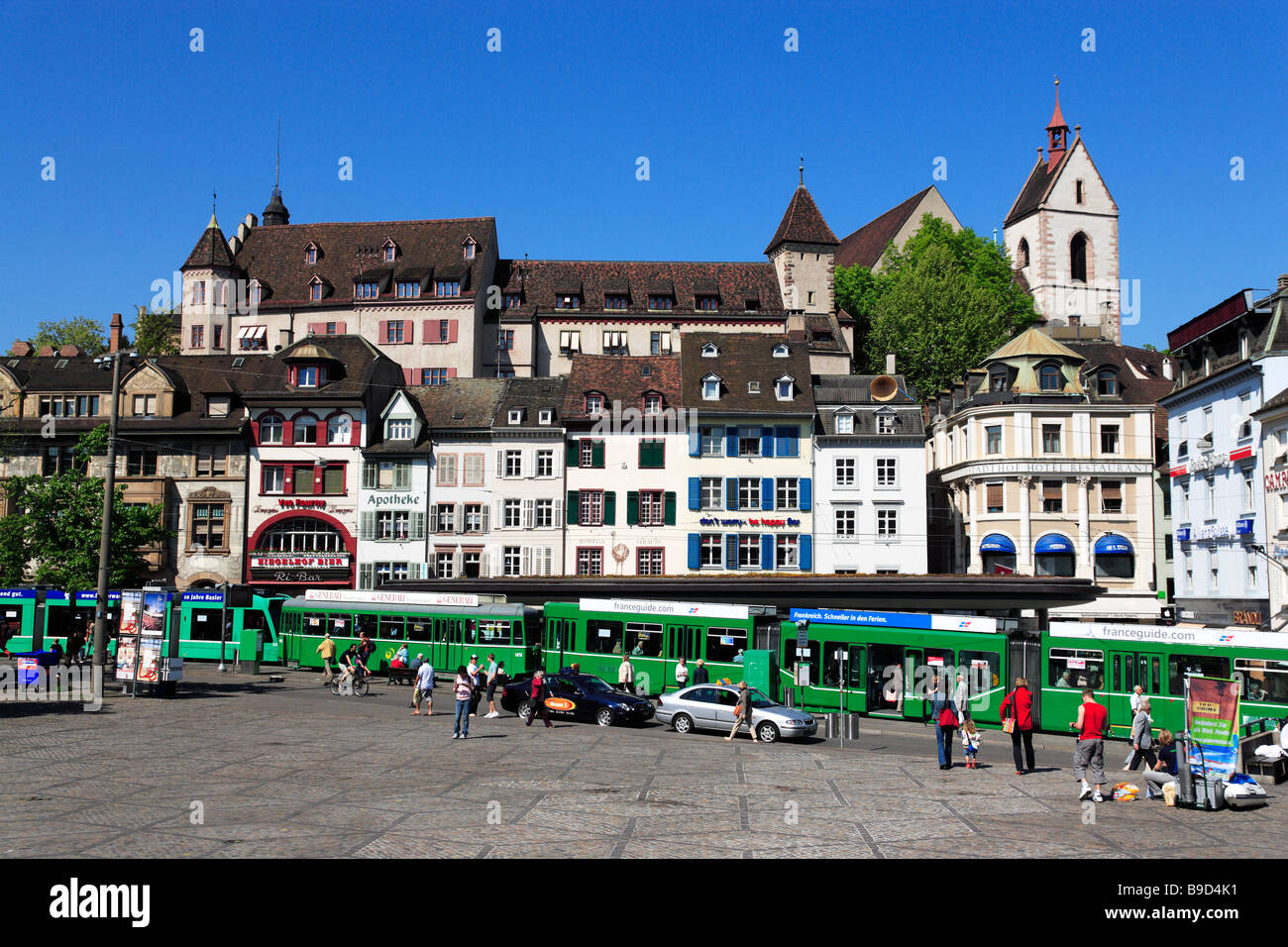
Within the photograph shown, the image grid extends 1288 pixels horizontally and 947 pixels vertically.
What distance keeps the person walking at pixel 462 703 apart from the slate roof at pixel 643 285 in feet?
192

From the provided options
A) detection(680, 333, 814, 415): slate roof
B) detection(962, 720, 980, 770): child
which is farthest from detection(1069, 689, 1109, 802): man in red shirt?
detection(680, 333, 814, 415): slate roof

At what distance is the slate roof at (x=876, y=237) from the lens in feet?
355

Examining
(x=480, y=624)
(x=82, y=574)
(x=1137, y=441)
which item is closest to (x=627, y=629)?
(x=480, y=624)

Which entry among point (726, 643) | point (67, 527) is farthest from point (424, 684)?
point (67, 527)

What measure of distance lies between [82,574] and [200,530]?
9739mm

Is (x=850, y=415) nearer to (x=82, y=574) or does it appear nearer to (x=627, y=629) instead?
(x=627, y=629)

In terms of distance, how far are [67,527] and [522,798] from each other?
44.2 meters

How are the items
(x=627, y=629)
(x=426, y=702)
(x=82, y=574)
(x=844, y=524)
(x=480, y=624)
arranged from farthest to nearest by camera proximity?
(x=844, y=524)
(x=82, y=574)
(x=480, y=624)
(x=627, y=629)
(x=426, y=702)

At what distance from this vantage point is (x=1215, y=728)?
818 inches

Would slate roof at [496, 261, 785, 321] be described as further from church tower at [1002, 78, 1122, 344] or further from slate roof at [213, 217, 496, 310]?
church tower at [1002, 78, 1122, 344]

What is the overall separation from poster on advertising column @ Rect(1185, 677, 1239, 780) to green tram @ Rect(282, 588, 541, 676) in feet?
86.1

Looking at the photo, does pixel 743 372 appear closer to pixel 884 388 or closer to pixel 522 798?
pixel 884 388

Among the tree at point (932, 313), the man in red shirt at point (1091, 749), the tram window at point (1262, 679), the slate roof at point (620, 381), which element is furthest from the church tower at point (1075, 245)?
the man in red shirt at point (1091, 749)

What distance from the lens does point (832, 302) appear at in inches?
3497
